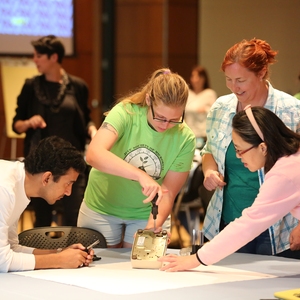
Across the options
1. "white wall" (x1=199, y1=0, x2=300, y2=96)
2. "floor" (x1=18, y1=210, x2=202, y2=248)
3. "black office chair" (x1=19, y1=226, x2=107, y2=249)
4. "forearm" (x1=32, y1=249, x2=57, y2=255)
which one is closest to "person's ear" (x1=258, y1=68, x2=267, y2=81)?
"black office chair" (x1=19, y1=226, x2=107, y2=249)

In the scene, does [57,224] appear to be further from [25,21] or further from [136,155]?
[25,21]

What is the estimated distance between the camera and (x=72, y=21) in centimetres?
803

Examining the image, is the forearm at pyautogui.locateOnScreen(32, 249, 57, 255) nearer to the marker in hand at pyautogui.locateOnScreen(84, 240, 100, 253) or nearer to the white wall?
the marker in hand at pyautogui.locateOnScreen(84, 240, 100, 253)

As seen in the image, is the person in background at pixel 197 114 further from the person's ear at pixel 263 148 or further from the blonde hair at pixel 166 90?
the person's ear at pixel 263 148

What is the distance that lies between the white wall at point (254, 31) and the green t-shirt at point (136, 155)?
4.87 metres

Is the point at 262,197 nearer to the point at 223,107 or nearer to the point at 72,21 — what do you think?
the point at 223,107

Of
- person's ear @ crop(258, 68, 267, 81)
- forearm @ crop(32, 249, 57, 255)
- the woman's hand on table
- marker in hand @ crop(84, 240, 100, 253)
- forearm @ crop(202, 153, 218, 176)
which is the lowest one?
forearm @ crop(32, 249, 57, 255)

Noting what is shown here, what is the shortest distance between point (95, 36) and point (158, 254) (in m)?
6.24

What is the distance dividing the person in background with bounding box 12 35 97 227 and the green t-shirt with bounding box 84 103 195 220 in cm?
136

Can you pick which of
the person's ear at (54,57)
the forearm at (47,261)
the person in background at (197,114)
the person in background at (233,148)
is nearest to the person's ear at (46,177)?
the forearm at (47,261)

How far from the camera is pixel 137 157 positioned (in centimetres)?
294

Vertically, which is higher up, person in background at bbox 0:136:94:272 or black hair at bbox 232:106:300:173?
black hair at bbox 232:106:300:173

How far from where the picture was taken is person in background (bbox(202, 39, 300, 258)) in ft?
9.60

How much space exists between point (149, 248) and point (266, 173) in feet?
1.87
